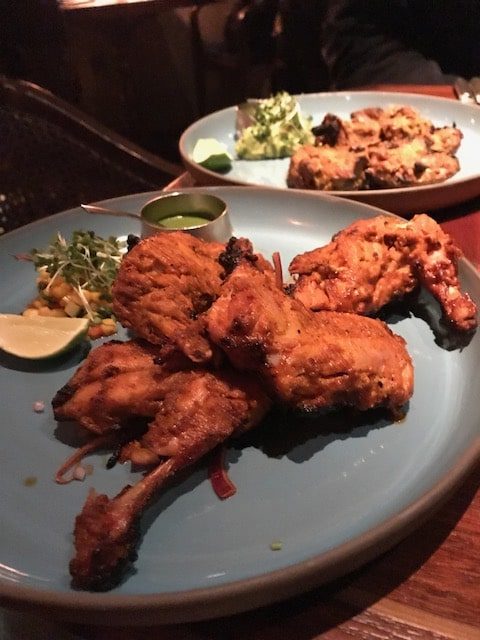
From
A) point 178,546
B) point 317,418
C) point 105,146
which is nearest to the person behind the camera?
point 178,546

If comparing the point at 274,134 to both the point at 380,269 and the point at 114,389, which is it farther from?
the point at 114,389

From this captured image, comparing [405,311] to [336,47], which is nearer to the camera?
[405,311]

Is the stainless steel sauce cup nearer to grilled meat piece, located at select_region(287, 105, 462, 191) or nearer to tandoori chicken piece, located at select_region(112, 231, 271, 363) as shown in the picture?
tandoori chicken piece, located at select_region(112, 231, 271, 363)

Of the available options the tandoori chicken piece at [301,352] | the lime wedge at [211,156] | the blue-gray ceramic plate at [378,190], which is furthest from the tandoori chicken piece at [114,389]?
the lime wedge at [211,156]

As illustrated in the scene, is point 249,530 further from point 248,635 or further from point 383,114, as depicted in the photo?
point 383,114

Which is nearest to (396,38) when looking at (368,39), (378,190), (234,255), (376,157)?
(368,39)

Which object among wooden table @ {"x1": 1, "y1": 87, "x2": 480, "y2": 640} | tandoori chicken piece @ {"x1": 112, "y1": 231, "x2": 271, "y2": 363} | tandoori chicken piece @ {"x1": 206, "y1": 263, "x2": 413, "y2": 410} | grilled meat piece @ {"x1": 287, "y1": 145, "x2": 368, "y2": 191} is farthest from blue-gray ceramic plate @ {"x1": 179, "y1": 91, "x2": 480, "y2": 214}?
wooden table @ {"x1": 1, "y1": 87, "x2": 480, "y2": 640}

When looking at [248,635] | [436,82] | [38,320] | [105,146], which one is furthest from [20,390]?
[436,82]

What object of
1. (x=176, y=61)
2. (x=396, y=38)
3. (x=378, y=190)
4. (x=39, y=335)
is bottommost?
(x=176, y=61)
